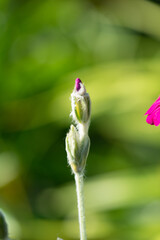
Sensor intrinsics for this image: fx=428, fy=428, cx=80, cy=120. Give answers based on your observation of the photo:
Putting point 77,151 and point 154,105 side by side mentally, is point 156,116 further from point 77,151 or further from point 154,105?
point 77,151

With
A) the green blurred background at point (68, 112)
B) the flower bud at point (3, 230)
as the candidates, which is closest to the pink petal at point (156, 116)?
the flower bud at point (3, 230)

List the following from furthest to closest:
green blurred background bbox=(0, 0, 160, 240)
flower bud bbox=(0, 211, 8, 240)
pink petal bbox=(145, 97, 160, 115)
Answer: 1. green blurred background bbox=(0, 0, 160, 240)
2. pink petal bbox=(145, 97, 160, 115)
3. flower bud bbox=(0, 211, 8, 240)

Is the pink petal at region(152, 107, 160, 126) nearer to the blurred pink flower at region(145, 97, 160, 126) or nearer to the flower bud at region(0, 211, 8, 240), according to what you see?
the blurred pink flower at region(145, 97, 160, 126)

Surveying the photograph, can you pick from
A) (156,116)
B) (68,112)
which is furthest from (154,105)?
(68,112)

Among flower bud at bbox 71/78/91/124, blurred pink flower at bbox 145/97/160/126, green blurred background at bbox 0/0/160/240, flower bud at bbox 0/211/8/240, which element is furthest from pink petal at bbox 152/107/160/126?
green blurred background at bbox 0/0/160/240

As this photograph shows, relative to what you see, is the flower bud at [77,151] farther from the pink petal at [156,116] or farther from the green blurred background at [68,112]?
the green blurred background at [68,112]

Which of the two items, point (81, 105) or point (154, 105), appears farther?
point (154, 105)
